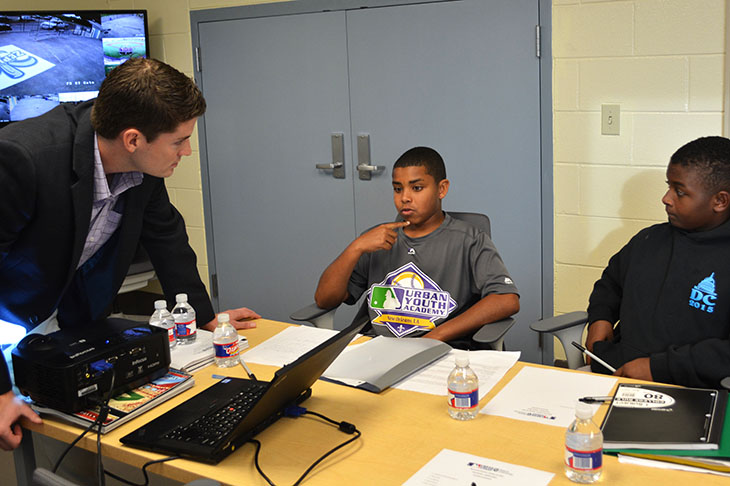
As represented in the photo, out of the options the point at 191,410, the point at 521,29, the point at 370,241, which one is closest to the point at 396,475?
the point at 191,410

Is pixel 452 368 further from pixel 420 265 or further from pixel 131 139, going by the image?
pixel 131 139

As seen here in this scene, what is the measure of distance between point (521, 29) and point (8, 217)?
227 cm

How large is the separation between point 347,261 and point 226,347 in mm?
687

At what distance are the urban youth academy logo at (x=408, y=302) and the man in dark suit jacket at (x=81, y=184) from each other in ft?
2.80

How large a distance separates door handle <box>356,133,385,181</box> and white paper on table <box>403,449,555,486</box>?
238cm

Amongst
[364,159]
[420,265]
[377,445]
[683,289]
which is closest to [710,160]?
[683,289]

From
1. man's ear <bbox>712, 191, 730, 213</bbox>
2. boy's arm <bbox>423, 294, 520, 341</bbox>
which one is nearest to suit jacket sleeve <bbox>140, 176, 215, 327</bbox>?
boy's arm <bbox>423, 294, 520, 341</bbox>

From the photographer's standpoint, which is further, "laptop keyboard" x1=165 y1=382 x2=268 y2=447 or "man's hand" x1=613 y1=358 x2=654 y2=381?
"man's hand" x1=613 y1=358 x2=654 y2=381

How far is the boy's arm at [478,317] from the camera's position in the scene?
7.66ft

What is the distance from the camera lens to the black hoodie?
203cm

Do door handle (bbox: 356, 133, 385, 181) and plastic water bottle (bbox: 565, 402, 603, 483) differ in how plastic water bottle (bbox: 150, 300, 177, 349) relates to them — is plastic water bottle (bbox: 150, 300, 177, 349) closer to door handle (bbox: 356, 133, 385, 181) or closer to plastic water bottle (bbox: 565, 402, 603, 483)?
plastic water bottle (bbox: 565, 402, 603, 483)

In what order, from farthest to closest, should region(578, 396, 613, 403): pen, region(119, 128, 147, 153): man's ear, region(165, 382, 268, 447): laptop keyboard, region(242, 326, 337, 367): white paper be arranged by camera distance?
region(242, 326, 337, 367): white paper < region(119, 128, 147, 153): man's ear < region(578, 396, 613, 403): pen < region(165, 382, 268, 447): laptop keyboard

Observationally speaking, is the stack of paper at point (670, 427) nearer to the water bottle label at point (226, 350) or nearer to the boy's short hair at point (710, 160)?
the boy's short hair at point (710, 160)

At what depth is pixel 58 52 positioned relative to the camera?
151 inches
